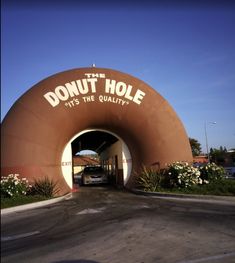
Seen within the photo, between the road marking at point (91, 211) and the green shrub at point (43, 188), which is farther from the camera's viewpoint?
the green shrub at point (43, 188)

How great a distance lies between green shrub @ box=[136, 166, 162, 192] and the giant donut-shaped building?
915mm

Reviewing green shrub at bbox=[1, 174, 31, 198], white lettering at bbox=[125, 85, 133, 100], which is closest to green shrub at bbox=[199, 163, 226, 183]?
white lettering at bbox=[125, 85, 133, 100]

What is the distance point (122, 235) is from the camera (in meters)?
7.65

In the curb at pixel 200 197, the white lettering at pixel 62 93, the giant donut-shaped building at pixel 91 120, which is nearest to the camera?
the curb at pixel 200 197

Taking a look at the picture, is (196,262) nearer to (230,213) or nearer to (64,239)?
(64,239)

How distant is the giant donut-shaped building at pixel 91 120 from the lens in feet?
50.9

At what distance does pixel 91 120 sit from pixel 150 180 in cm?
393

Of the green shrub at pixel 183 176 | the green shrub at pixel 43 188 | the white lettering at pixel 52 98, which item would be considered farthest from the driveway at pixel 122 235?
the white lettering at pixel 52 98

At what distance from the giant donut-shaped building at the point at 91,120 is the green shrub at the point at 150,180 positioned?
0.91 m

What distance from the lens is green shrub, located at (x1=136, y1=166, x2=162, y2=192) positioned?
52.3 feet

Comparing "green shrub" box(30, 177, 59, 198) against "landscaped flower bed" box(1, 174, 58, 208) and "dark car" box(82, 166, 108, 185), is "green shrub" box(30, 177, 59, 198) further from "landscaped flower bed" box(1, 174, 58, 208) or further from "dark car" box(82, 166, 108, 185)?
"dark car" box(82, 166, 108, 185)

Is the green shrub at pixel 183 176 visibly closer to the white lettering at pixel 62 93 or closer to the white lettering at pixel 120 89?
the white lettering at pixel 120 89

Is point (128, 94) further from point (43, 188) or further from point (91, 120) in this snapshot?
point (43, 188)

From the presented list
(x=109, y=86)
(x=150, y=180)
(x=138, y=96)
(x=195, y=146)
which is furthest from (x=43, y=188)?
Result: (x=195, y=146)
